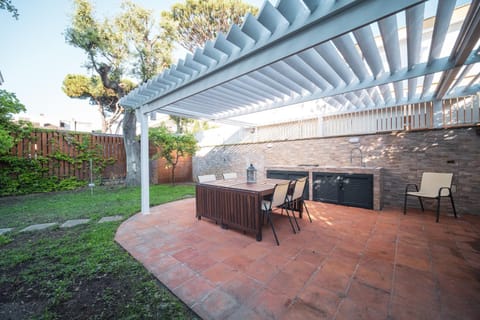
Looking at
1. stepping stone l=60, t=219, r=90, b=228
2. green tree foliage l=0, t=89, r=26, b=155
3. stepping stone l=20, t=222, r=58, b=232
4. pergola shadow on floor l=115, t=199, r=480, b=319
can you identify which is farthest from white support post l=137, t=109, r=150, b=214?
green tree foliage l=0, t=89, r=26, b=155

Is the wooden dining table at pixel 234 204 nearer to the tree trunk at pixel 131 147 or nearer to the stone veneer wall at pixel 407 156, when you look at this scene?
the stone veneer wall at pixel 407 156

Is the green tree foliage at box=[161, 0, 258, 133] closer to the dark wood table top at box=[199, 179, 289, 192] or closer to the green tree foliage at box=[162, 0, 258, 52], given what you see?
the green tree foliage at box=[162, 0, 258, 52]

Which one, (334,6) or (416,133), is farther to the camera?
(416,133)

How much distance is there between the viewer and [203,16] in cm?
841

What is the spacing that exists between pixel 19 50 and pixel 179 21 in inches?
234

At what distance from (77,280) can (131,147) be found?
6.76m

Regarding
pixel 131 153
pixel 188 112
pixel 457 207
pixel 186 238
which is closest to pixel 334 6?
pixel 186 238

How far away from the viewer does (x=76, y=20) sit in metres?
6.26

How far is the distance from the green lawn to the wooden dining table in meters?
1.37

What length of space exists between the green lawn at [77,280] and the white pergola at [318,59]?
1.47 metres

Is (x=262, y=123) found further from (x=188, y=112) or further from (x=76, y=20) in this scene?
(x=76, y=20)

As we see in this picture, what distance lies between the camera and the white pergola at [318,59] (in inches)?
63.0

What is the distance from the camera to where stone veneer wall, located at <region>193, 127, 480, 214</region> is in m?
3.54

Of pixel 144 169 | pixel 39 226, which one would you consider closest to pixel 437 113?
pixel 144 169
